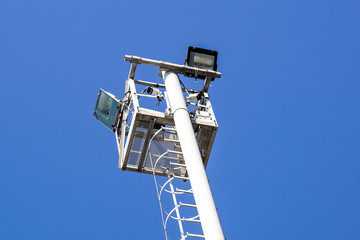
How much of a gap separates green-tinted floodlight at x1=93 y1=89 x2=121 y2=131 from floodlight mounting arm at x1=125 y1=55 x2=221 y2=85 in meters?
1.21

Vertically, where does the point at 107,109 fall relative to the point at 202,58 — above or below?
below

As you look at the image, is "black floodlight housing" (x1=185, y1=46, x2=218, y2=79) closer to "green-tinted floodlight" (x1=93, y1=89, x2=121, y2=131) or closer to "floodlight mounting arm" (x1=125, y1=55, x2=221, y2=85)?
"floodlight mounting arm" (x1=125, y1=55, x2=221, y2=85)

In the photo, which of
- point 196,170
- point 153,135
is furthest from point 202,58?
point 196,170

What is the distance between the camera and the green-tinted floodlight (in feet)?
72.6

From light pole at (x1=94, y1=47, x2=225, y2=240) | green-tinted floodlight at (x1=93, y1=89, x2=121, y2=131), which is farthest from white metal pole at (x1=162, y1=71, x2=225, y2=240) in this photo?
green-tinted floodlight at (x1=93, y1=89, x2=121, y2=131)

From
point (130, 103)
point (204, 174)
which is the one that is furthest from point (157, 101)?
point (204, 174)

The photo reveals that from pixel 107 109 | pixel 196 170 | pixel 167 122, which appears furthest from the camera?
pixel 107 109

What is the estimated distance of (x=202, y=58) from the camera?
869 inches

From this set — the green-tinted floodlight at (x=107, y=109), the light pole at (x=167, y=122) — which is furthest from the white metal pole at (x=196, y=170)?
the green-tinted floodlight at (x=107, y=109)

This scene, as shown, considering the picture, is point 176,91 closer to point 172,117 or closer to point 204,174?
point 172,117

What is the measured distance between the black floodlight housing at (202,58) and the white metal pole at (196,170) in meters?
2.39

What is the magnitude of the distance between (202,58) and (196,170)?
693 centimetres

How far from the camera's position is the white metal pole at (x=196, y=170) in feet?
47.7

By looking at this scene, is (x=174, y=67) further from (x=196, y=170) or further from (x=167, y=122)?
(x=196, y=170)
